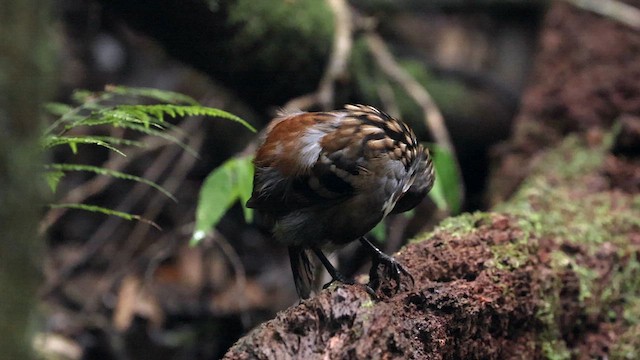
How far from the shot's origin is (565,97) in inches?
173

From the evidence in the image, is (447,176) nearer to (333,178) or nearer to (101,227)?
(333,178)

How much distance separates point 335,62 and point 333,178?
6.29ft

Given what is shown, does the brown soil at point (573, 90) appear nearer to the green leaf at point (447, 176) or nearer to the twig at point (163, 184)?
the green leaf at point (447, 176)

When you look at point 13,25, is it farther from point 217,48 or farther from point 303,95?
point 303,95

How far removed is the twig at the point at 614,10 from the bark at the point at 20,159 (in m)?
4.03

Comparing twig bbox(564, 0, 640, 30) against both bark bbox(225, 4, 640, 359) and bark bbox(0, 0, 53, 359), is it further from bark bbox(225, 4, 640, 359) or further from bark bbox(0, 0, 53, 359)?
bark bbox(0, 0, 53, 359)

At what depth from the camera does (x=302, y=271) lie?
8.97 feet

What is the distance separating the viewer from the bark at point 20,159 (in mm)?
1226

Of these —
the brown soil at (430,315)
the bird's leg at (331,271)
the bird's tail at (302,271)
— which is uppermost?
the bird's tail at (302,271)

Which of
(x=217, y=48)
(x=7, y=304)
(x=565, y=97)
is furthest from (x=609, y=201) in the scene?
(x=7, y=304)

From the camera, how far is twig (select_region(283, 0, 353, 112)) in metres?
4.02

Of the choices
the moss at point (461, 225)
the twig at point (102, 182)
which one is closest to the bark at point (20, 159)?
the moss at point (461, 225)

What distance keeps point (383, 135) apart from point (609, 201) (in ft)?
4.87

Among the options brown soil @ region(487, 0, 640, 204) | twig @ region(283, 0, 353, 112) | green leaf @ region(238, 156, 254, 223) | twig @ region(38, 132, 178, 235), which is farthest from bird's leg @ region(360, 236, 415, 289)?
twig @ region(38, 132, 178, 235)
